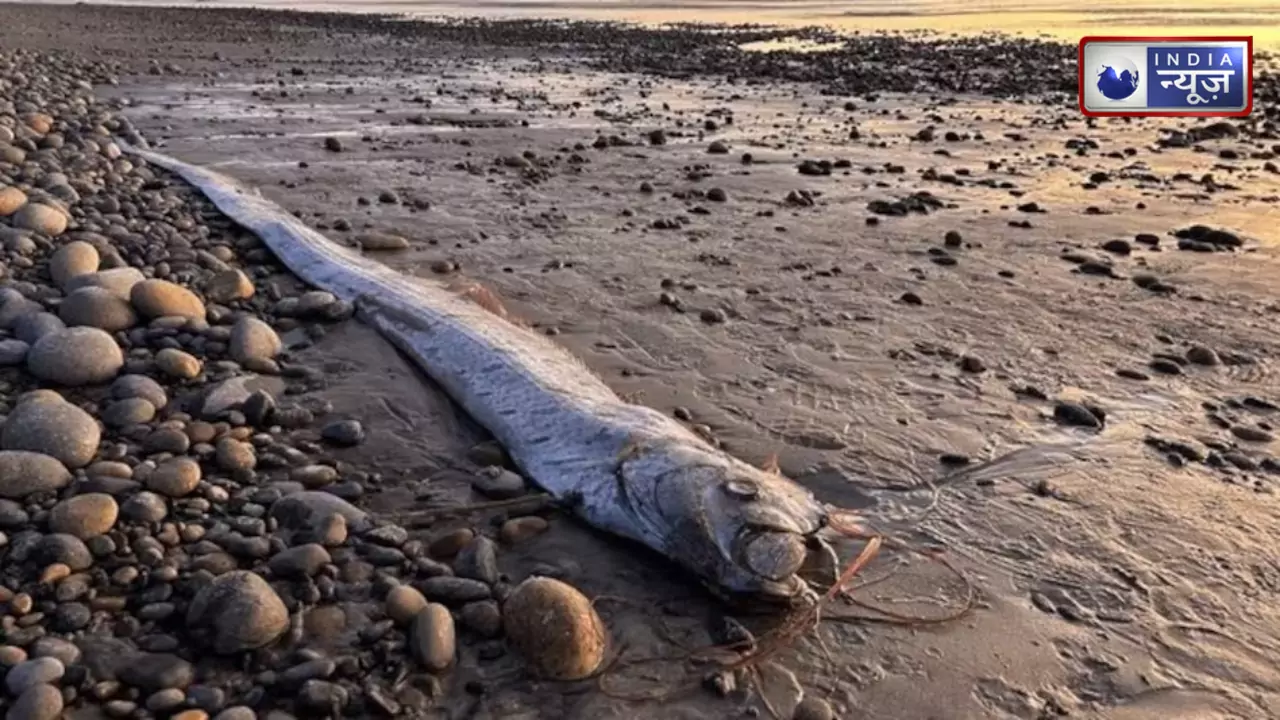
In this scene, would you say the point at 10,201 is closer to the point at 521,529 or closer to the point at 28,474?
the point at 28,474

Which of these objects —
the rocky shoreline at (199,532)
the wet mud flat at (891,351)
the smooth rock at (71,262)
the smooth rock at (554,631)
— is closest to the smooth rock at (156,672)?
the rocky shoreline at (199,532)

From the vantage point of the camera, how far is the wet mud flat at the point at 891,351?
135 inches

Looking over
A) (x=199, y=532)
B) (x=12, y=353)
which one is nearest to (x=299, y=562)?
(x=199, y=532)

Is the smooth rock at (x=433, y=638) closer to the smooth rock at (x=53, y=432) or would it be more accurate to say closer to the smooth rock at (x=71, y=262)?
the smooth rock at (x=53, y=432)

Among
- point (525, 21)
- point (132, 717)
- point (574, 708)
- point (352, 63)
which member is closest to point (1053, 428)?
point (574, 708)

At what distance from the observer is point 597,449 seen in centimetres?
443

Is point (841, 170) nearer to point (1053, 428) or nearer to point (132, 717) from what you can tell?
point (1053, 428)

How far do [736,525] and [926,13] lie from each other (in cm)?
3915

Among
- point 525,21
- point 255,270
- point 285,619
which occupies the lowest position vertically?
point 285,619

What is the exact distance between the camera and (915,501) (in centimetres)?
438

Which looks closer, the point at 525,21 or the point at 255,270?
the point at 255,270

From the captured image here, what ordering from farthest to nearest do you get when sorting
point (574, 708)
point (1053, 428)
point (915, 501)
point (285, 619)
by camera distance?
point (1053, 428) < point (915, 501) < point (285, 619) < point (574, 708)

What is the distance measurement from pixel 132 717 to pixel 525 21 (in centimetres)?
3612

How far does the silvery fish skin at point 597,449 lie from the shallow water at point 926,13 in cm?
2481
